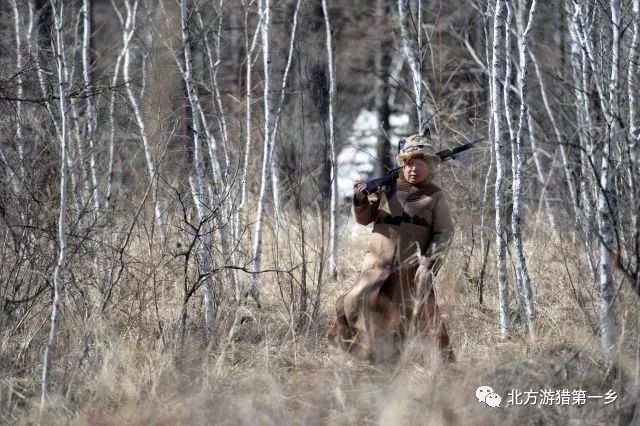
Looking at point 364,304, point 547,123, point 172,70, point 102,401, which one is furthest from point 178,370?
point 547,123

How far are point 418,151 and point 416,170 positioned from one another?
12 cm

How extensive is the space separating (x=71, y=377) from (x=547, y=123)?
412 inches

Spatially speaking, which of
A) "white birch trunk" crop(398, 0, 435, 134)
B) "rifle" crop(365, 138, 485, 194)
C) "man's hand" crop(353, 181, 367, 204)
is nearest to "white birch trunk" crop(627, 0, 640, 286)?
"rifle" crop(365, 138, 485, 194)

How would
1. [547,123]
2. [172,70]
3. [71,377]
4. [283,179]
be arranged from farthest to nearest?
[547,123] < [283,179] < [172,70] < [71,377]

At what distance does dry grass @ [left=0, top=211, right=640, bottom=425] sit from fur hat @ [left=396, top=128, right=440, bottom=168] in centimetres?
88

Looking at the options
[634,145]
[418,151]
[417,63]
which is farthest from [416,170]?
[417,63]

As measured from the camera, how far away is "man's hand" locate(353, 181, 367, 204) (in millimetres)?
4742

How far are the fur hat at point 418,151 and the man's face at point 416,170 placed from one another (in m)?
0.02

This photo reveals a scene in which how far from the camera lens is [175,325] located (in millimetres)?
5180

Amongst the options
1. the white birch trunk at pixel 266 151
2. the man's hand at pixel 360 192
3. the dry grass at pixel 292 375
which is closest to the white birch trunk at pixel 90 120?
the dry grass at pixel 292 375

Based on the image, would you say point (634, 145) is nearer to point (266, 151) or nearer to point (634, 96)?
point (634, 96)

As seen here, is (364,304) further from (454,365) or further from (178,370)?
(178,370)

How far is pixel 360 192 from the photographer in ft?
15.6

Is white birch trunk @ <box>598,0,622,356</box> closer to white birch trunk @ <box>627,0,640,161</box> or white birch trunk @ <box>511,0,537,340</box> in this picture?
white birch trunk @ <box>627,0,640,161</box>
